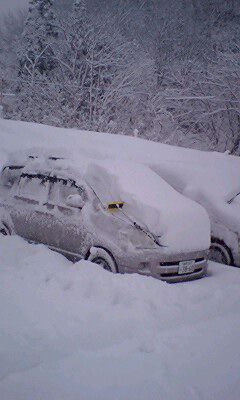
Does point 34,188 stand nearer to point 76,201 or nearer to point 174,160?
point 76,201

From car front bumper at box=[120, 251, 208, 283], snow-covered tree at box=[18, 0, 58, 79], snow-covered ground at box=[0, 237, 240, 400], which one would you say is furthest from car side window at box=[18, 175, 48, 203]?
snow-covered tree at box=[18, 0, 58, 79]

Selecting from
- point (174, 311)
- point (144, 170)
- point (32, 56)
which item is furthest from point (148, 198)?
point (32, 56)

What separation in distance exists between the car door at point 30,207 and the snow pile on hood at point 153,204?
100 centimetres

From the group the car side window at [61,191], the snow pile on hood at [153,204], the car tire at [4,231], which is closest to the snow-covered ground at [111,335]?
the snow pile on hood at [153,204]

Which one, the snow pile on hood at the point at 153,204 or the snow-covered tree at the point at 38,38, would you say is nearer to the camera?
the snow pile on hood at the point at 153,204

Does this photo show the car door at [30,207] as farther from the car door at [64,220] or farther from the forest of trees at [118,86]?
the forest of trees at [118,86]

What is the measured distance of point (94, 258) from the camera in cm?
546

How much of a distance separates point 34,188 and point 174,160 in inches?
143

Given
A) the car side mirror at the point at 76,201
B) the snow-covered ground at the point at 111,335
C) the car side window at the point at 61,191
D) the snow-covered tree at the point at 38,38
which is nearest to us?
the snow-covered ground at the point at 111,335

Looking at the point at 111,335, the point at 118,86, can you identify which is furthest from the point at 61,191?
the point at 118,86

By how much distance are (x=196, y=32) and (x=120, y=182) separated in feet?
104

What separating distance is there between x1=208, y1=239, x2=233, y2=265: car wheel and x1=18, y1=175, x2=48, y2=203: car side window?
3059mm

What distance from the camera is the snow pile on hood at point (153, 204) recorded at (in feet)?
17.2

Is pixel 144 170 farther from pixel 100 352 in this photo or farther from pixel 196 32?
pixel 196 32
